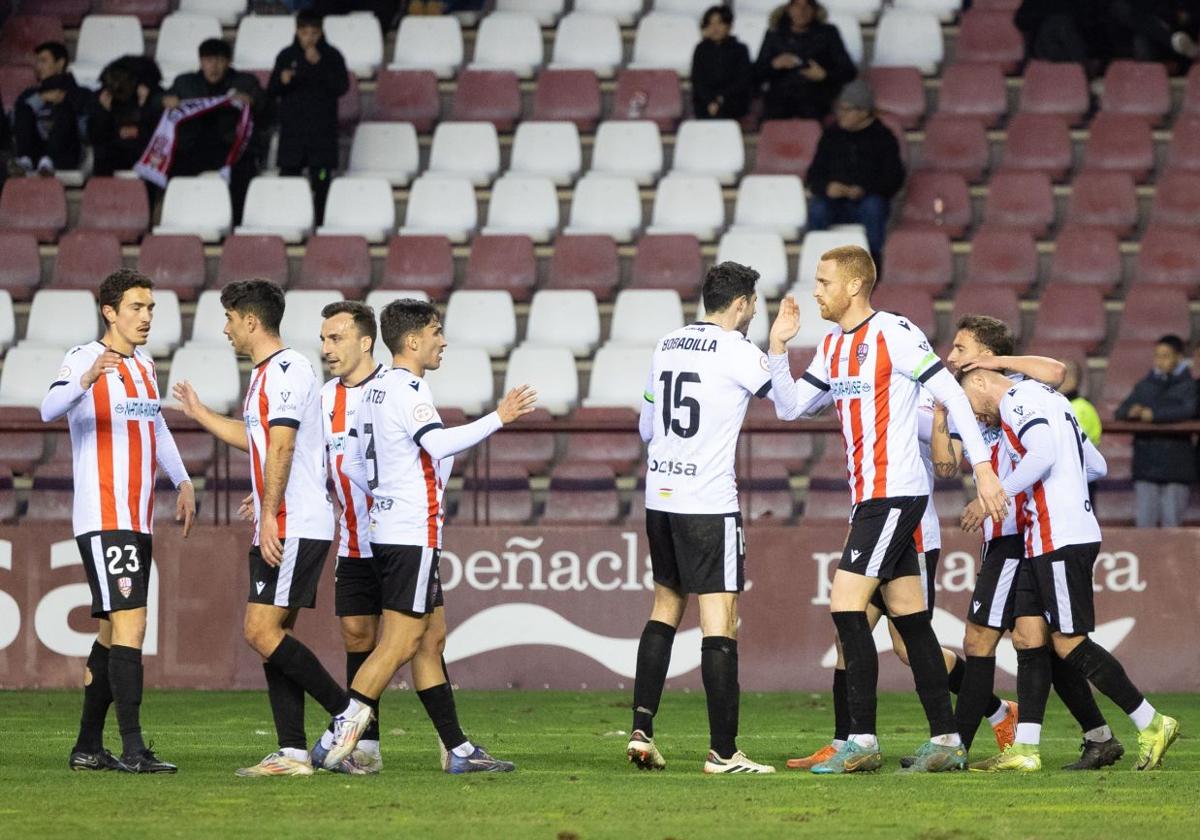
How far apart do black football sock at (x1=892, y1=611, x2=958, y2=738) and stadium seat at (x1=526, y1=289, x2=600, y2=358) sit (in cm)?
751

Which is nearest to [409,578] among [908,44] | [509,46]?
[509,46]

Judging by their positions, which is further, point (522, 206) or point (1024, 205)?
point (522, 206)

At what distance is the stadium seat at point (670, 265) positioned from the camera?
1565cm

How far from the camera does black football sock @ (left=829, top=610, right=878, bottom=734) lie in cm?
795

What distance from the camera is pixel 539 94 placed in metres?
17.7

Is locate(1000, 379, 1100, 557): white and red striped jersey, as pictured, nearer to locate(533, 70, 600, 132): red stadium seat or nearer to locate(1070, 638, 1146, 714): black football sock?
locate(1070, 638, 1146, 714): black football sock

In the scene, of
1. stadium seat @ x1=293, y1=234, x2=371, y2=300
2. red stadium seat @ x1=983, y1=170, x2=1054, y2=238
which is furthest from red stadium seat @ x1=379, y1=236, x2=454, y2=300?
red stadium seat @ x1=983, y1=170, x2=1054, y2=238

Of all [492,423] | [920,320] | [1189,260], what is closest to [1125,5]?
[1189,260]

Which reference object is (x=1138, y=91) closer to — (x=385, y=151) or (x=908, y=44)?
(x=908, y=44)

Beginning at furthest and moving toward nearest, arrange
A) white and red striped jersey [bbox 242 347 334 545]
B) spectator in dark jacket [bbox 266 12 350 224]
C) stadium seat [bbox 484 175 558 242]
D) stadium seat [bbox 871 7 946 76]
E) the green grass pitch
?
stadium seat [bbox 871 7 946 76], stadium seat [bbox 484 175 558 242], spectator in dark jacket [bbox 266 12 350 224], white and red striped jersey [bbox 242 347 334 545], the green grass pitch

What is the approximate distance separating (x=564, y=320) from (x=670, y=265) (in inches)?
38.7

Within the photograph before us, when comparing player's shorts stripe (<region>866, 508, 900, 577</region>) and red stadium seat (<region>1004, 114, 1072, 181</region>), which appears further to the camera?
red stadium seat (<region>1004, 114, 1072, 181</region>)

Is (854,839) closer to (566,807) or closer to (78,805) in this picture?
(566,807)

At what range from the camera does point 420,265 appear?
632 inches
